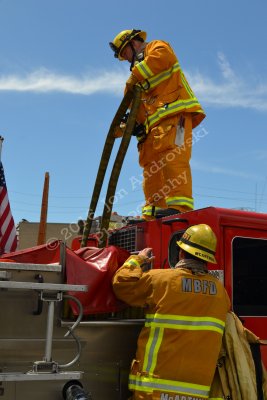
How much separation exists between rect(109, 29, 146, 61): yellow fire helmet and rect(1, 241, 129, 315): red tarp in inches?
94.5

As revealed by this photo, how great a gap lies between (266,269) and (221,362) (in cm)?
77

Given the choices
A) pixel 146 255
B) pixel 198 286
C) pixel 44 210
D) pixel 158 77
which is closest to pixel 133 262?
pixel 146 255

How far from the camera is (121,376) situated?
10.3 feet

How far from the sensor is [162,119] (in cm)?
474

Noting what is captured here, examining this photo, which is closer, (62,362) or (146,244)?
Result: (62,362)

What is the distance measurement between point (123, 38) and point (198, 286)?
2898 millimetres

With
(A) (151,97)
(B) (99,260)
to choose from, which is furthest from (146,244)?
(A) (151,97)

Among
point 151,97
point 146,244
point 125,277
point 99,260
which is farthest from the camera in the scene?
point 151,97

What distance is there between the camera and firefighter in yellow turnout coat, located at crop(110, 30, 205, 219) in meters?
4.53

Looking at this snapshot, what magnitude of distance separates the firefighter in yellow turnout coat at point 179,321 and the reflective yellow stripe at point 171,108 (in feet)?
5.95

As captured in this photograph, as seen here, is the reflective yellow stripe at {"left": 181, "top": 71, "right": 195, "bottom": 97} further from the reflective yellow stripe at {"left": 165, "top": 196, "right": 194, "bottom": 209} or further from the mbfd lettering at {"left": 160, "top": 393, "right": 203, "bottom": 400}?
the mbfd lettering at {"left": 160, "top": 393, "right": 203, "bottom": 400}

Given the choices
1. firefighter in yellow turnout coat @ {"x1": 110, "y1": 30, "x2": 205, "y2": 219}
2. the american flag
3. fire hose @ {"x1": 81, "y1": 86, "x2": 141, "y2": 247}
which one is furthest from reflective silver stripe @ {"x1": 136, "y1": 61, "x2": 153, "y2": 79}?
the american flag

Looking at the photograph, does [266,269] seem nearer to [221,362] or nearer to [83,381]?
[221,362]

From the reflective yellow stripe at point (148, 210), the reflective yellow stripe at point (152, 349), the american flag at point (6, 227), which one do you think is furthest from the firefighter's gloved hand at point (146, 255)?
the american flag at point (6, 227)
